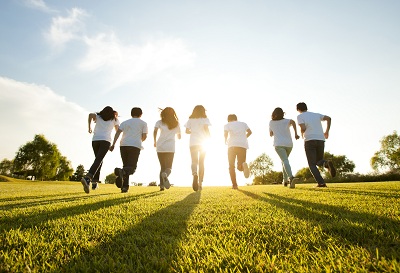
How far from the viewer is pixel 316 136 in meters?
8.50

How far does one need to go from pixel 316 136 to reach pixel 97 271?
832 cm

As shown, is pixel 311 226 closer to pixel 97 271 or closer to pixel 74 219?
pixel 97 271

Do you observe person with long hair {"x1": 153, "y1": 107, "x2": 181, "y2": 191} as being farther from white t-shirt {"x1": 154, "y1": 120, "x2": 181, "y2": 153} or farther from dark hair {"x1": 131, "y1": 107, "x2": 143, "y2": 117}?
dark hair {"x1": 131, "y1": 107, "x2": 143, "y2": 117}

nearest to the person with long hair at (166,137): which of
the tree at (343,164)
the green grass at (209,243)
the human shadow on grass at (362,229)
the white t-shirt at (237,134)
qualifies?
the white t-shirt at (237,134)

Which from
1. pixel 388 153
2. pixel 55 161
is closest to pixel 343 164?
pixel 388 153

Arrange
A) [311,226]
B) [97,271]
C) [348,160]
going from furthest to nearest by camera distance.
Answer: [348,160] → [311,226] → [97,271]

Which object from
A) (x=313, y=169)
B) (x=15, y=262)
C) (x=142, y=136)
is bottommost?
(x=15, y=262)

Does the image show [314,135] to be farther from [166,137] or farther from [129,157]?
[129,157]

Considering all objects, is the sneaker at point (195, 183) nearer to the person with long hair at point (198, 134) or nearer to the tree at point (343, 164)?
the person with long hair at point (198, 134)

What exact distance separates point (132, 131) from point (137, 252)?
652 cm

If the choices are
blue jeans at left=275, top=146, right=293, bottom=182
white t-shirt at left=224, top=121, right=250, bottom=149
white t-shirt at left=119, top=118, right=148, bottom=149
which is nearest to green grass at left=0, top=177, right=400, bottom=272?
white t-shirt at left=119, top=118, right=148, bottom=149

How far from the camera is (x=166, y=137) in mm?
8422

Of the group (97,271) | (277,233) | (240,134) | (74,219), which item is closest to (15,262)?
(97,271)

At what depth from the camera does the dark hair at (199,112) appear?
8.99m
